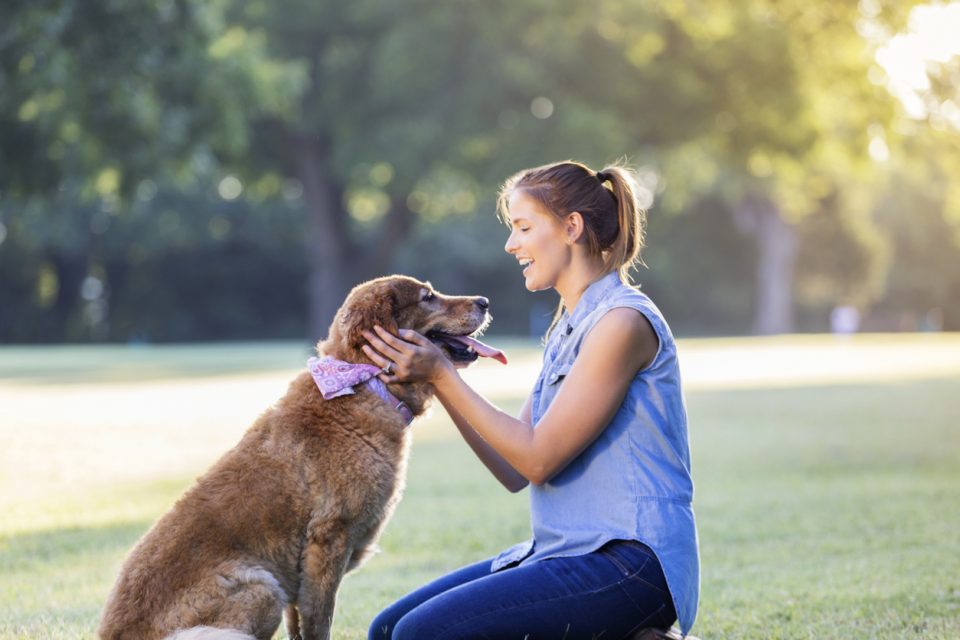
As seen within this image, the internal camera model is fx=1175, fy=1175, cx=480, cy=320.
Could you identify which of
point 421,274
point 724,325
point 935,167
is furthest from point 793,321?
point 421,274

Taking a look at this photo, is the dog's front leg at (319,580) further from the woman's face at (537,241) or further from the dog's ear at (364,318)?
the woman's face at (537,241)

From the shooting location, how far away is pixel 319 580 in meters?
4.34

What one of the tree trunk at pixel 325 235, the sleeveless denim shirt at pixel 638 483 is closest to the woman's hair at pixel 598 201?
the sleeveless denim shirt at pixel 638 483

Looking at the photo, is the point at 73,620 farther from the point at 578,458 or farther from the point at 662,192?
the point at 662,192

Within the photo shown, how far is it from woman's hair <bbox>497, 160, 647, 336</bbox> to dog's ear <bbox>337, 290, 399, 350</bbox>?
781 millimetres

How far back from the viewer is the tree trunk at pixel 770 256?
59188 millimetres

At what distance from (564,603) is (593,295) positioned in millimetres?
1094

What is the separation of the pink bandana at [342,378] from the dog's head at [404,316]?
0.07m

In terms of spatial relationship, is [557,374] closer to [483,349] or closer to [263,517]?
[483,349]

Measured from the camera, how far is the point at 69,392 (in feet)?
70.9

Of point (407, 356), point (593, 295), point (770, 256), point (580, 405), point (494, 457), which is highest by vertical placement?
point (593, 295)

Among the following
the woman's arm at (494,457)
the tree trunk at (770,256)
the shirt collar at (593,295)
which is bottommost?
the tree trunk at (770,256)

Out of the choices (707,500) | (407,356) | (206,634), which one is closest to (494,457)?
(407,356)

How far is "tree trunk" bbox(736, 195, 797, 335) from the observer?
5919cm
